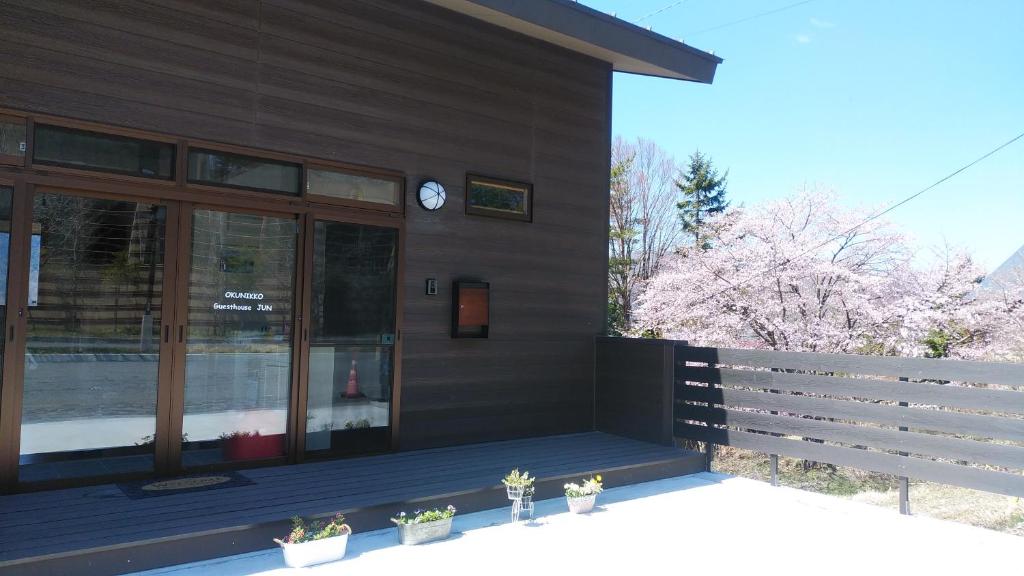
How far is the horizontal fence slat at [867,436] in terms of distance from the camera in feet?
13.0

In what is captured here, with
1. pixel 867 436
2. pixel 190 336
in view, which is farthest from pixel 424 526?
pixel 867 436

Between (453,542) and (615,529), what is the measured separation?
0.90 metres

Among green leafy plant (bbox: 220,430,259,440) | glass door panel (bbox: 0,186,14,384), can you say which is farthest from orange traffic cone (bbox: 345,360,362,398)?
glass door panel (bbox: 0,186,14,384)

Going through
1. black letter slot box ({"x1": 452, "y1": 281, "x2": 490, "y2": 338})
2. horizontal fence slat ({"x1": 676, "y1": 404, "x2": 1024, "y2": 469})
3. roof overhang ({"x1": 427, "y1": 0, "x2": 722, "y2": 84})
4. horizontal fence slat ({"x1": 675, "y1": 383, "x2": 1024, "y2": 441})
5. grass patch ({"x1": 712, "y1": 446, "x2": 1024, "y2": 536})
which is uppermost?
roof overhang ({"x1": 427, "y1": 0, "x2": 722, "y2": 84})

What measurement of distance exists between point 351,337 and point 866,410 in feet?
11.0

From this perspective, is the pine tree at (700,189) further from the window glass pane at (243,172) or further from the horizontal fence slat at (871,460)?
the window glass pane at (243,172)

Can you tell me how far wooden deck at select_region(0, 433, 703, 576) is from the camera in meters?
2.85

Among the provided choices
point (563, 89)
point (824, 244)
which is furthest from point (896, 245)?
point (563, 89)

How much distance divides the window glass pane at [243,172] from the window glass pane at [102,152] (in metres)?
0.14

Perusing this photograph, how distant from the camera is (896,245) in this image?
9.52 meters

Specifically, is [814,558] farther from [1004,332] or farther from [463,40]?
[1004,332]

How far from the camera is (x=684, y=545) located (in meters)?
3.55

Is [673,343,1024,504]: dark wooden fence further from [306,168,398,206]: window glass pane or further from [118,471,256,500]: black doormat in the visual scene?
[118,471,256,500]: black doormat

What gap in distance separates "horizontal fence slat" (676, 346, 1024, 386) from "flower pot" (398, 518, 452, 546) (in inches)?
104
